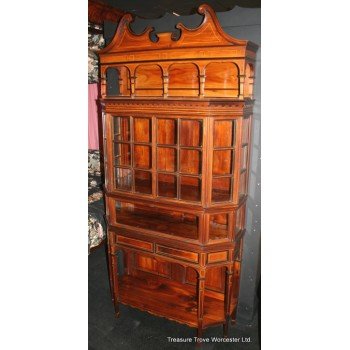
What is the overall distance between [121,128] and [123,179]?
1.41ft

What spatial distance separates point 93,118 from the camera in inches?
122

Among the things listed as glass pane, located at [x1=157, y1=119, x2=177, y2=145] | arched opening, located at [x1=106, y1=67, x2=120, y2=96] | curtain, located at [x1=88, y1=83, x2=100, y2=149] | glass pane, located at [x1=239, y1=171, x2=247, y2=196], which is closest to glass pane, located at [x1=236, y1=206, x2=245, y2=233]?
glass pane, located at [x1=239, y1=171, x2=247, y2=196]

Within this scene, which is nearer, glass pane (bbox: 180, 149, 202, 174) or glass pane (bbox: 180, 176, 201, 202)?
glass pane (bbox: 180, 176, 201, 202)

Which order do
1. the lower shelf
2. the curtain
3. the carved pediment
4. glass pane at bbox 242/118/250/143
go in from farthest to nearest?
the curtain → the lower shelf → glass pane at bbox 242/118/250/143 → the carved pediment

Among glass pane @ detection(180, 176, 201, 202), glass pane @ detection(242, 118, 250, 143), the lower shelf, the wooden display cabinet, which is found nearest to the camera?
the wooden display cabinet

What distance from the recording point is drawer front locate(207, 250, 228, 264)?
2201mm

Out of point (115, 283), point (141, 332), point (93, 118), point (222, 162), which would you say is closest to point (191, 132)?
point (222, 162)

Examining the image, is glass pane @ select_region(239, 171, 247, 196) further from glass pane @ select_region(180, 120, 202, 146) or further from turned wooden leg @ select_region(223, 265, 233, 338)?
turned wooden leg @ select_region(223, 265, 233, 338)

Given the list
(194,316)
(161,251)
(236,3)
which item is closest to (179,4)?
(236,3)

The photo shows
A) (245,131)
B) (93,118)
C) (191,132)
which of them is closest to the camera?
(245,131)

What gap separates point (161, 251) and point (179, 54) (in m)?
1.41

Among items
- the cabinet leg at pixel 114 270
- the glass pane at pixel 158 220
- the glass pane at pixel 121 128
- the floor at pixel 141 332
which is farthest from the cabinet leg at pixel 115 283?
the glass pane at pixel 121 128

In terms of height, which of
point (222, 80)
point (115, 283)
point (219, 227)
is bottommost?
point (115, 283)

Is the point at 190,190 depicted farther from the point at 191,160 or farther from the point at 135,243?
the point at 135,243
